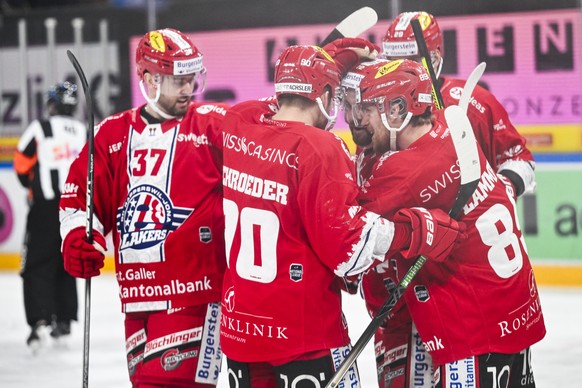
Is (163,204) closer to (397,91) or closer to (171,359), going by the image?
(171,359)

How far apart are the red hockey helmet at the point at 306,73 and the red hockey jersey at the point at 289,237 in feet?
0.30

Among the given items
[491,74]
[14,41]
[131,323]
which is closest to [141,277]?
[131,323]

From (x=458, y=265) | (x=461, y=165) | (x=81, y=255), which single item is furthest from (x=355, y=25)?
(x=81, y=255)

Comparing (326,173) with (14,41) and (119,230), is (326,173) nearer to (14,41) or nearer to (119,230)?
(119,230)

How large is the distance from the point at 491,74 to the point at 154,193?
4.57 meters

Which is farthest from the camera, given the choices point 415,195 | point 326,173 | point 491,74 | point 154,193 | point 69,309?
point 491,74

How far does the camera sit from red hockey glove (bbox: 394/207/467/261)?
2.85m

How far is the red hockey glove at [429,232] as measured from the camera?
2.85m

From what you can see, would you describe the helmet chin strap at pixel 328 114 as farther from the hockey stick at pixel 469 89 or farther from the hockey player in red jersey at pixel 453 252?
the hockey stick at pixel 469 89

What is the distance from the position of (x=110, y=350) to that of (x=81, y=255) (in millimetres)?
2725

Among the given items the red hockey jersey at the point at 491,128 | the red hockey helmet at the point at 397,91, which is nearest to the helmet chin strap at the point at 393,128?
the red hockey helmet at the point at 397,91

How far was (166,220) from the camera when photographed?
3422 mm

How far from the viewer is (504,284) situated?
9.98 feet

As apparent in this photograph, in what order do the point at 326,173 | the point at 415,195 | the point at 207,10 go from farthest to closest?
the point at 207,10 < the point at 415,195 < the point at 326,173
